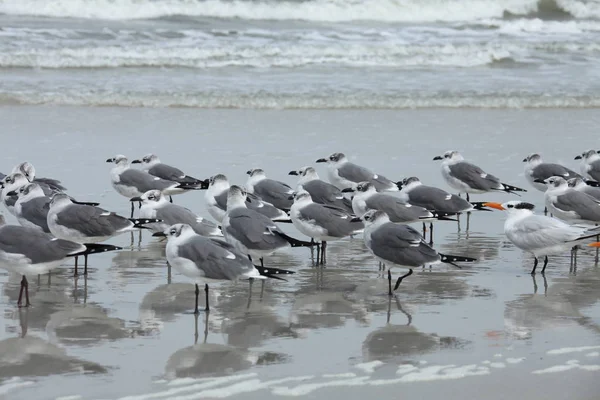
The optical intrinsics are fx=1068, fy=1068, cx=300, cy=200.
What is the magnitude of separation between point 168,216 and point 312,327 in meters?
2.58

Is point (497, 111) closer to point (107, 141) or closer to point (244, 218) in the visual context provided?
point (107, 141)

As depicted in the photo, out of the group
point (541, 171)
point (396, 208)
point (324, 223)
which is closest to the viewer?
point (324, 223)

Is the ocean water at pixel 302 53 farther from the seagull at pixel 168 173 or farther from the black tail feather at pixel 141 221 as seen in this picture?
the black tail feather at pixel 141 221

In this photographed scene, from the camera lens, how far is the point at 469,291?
7871 mm

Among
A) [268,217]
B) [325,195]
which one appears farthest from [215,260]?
[325,195]

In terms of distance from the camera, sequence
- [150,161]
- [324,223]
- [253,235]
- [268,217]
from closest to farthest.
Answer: [253,235] < [324,223] < [268,217] < [150,161]

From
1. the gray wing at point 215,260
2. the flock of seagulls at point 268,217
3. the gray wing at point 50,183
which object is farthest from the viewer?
the gray wing at point 50,183

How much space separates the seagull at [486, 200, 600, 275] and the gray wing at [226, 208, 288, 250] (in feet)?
6.28

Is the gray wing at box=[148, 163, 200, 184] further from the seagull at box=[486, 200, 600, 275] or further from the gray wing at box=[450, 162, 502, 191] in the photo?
the seagull at box=[486, 200, 600, 275]

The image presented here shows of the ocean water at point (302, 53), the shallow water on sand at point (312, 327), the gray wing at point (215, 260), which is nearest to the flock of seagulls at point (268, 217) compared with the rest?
the gray wing at point (215, 260)

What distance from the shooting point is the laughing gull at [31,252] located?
7.19 metres

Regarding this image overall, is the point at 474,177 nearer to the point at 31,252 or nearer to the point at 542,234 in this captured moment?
the point at 542,234

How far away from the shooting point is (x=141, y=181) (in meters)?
10.6

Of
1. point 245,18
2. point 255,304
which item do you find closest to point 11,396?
point 255,304
